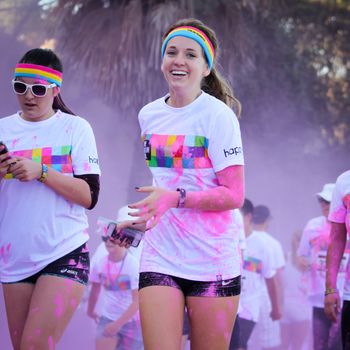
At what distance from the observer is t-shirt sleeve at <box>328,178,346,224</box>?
5020mm

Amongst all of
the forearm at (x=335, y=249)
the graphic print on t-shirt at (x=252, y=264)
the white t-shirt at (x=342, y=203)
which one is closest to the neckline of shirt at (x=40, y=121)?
the white t-shirt at (x=342, y=203)

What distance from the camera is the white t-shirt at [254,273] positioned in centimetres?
828

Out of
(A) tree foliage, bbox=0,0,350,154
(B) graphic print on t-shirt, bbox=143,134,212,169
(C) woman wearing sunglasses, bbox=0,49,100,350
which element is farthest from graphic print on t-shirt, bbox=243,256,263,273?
(B) graphic print on t-shirt, bbox=143,134,212,169

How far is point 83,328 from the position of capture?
969 centimetres

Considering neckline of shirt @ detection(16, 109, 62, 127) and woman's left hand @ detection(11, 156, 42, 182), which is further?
neckline of shirt @ detection(16, 109, 62, 127)

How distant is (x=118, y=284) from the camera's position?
767cm

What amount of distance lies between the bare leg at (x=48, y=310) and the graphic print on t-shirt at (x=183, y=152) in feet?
2.52

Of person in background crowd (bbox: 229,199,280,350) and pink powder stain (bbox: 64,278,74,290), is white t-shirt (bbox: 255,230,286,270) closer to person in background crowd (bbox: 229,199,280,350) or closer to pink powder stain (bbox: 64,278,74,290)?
person in background crowd (bbox: 229,199,280,350)

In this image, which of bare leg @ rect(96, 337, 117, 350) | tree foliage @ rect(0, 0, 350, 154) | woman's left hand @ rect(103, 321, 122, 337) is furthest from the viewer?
tree foliage @ rect(0, 0, 350, 154)

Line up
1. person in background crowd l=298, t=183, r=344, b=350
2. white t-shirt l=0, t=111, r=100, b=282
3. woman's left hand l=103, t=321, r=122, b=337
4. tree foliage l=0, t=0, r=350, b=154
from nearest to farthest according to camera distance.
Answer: white t-shirt l=0, t=111, r=100, b=282
woman's left hand l=103, t=321, r=122, b=337
person in background crowd l=298, t=183, r=344, b=350
tree foliage l=0, t=0, r=350, b=154

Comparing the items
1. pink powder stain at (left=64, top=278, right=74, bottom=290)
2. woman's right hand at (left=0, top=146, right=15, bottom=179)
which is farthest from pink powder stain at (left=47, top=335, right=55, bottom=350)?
woman's right hand at (left=0, top=146, right=15, bottom=179)

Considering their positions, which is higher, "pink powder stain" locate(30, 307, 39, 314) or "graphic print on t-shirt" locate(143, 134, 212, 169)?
"graphic print on t-shirt" locate(143, 134, 212, 169)

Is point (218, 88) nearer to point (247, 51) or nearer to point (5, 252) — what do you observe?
point (5, 252)

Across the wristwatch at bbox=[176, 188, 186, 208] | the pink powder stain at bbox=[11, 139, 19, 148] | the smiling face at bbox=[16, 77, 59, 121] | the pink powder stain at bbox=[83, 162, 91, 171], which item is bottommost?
the wristwatch at bbox=[176, 188, 186, 208]
